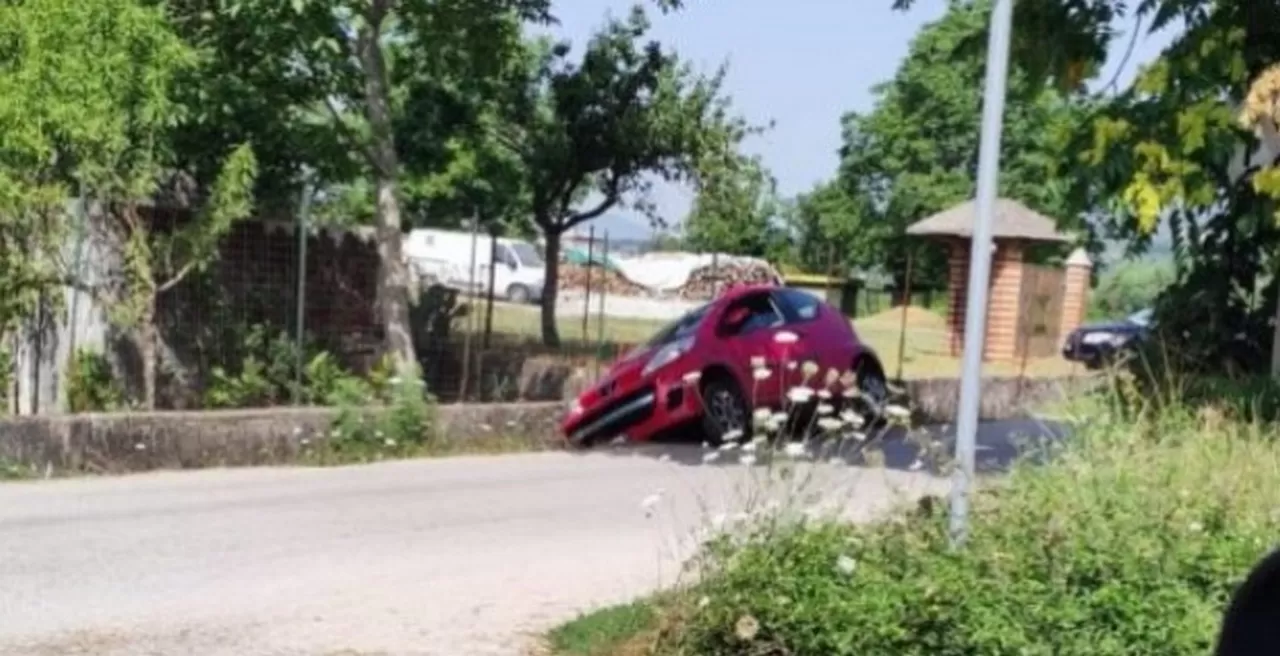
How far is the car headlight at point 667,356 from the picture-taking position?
18.0 meters

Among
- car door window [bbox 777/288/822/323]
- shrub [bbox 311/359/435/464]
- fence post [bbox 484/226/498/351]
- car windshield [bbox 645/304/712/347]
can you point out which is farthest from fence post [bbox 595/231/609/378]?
shrub [bbox 311/359/435/464]

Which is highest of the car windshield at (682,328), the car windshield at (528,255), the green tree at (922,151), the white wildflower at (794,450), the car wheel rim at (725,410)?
the green tree at (922,151)

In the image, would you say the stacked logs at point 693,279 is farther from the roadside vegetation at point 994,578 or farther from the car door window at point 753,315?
the roadside vegetation at point 994,578

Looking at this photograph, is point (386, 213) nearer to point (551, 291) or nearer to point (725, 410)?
point (725, 410)

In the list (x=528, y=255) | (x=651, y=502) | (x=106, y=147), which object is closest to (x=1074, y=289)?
(x=528, y=255)

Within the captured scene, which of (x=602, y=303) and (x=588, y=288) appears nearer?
(x=588, y=288)

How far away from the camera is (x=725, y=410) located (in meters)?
17.8

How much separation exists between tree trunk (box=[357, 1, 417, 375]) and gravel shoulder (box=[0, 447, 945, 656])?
11.7 feet

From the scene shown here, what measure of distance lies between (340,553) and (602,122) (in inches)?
641

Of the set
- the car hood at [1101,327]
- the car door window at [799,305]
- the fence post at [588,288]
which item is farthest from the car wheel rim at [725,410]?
the car hood at [1101,327]

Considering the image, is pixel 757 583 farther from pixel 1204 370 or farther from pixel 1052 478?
pixel 1204 370

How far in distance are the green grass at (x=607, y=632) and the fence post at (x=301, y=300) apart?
9412 millimetres

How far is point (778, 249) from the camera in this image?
48656 mm

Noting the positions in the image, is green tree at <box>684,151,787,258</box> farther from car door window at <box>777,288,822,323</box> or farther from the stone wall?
the stone wall
